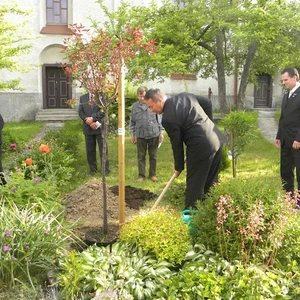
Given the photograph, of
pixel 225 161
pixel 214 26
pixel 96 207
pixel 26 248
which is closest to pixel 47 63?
pixel 214 26

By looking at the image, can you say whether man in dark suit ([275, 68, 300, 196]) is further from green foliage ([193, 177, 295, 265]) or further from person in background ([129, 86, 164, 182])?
person in background ([129, 86, 164, 182])

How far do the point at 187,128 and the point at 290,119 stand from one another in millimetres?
1810

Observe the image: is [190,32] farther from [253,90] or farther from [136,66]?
[253,90]

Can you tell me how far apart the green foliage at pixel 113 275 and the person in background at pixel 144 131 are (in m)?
4.32

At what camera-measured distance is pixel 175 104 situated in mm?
4875

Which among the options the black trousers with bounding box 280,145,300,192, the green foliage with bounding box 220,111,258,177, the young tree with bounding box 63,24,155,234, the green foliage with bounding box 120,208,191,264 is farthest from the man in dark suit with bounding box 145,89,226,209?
the green foliage with bounding box 220,111,258,177

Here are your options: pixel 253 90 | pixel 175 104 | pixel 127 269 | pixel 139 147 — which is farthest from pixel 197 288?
pixel 253 90

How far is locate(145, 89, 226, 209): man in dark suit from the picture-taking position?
15.8ft

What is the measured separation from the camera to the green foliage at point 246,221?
334 cm

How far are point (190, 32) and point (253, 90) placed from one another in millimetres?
15192

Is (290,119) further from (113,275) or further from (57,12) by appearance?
(57,12)

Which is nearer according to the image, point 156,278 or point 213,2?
point 156,278

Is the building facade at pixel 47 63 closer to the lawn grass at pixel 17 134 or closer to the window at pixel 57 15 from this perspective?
the window at pixel 57 15

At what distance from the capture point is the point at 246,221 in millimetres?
3387
